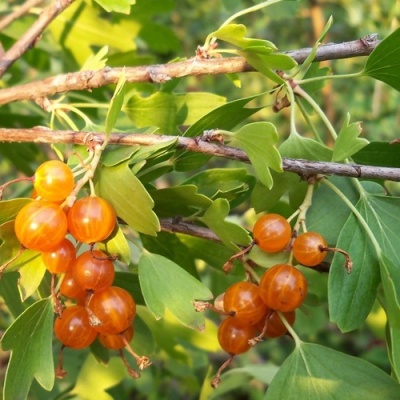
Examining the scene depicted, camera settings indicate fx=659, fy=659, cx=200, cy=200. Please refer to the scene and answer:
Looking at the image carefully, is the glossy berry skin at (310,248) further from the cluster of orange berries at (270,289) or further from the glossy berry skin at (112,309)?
the glossy berry skin at (112,309)

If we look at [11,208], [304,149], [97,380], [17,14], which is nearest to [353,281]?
[304,149]

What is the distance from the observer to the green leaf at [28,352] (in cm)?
71

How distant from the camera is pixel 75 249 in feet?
2.38

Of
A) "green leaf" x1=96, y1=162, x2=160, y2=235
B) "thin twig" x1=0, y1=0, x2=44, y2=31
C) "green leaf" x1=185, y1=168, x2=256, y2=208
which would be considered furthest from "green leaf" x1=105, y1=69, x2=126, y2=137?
"thin twig" x1=0, y1=0, x2=44, y2=31

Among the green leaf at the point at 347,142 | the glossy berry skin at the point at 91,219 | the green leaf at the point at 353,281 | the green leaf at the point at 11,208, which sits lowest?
the green leaf at the point at 353,281

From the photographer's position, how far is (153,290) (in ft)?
2.34

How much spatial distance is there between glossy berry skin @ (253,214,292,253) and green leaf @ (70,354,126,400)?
44 cm

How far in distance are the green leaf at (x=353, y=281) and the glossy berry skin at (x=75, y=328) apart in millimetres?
275

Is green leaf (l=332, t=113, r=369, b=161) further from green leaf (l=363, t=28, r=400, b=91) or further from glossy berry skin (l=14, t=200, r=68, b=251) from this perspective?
glossy berry skin (l=14, t=200, r=68, b=251)

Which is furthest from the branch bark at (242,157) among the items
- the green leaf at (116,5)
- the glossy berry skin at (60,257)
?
the green leaf at (116,5)

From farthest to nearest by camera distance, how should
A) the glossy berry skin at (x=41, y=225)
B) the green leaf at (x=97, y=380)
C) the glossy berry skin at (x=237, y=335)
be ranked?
1. the green leaf at (x=97, y=380)
2. the glossy berry skin at (x=237, y=335)
3. the glossy berry skin at (x=41, y=225)

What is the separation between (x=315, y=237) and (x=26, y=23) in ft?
2.40

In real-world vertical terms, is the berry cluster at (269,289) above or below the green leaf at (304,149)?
below

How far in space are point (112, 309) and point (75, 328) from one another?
0.21ft
